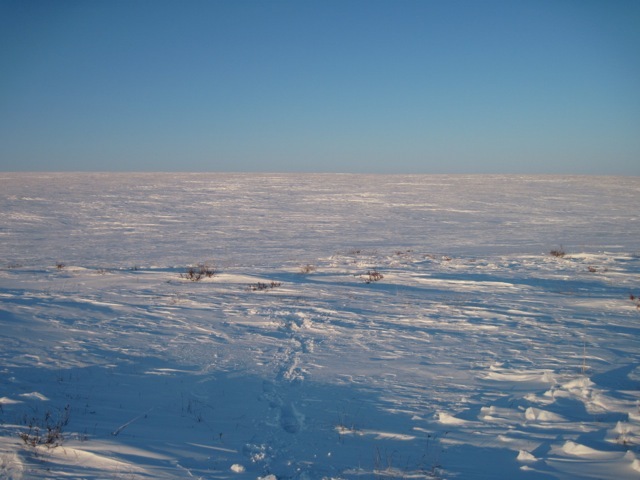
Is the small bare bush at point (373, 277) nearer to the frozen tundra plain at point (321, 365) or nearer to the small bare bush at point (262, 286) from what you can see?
the frozen tundra plain at point (321, 365)

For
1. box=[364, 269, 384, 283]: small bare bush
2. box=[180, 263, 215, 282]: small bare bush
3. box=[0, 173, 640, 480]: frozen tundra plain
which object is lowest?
box=[0, 173, 640, 480]: frozen tundra plain

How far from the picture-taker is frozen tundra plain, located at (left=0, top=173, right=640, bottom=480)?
11.0ft

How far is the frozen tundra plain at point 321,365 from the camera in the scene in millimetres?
3367

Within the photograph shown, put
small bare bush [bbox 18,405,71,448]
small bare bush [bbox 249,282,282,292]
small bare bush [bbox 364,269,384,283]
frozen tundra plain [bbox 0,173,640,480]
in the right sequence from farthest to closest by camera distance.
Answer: small bare bush [bbox 364,269,384,283] → small bare bush [bbox 249,282,282,292] → frozen tundra plain [bbox 0,173,640,480] → small bare bush [bbox 18,405,71,448]

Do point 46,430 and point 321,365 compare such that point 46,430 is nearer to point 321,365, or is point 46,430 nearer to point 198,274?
point 321,365

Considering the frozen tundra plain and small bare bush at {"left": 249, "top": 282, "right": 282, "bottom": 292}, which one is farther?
small bare bush at {"left": 249, "top": 282, "right": 282, "bottom": 292}

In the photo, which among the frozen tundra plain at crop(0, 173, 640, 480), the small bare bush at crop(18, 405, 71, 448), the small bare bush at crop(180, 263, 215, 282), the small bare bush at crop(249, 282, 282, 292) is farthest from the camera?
the small bare bush at crop(180, 263, 215, 282)

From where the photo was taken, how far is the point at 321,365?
17.2ft

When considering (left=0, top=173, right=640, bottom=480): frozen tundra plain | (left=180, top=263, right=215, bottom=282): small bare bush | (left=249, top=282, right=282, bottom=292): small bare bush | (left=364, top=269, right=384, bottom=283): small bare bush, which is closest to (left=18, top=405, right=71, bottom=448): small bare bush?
(left=0, top=173, right=640, bottom=480): frozen tundra plain

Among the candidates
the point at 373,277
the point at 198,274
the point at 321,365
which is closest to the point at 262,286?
the point at 198,274

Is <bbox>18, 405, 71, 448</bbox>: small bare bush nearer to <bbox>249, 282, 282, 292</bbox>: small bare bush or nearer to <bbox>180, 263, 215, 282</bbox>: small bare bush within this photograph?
<bbox>249, 282, 282, 292</bbox>: small bare bush

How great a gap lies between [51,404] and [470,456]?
152 inches

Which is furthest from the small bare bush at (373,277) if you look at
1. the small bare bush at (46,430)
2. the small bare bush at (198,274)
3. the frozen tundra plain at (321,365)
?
the small bare bush at (46,430)

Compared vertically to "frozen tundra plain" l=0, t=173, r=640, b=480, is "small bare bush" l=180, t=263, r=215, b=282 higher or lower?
higher
